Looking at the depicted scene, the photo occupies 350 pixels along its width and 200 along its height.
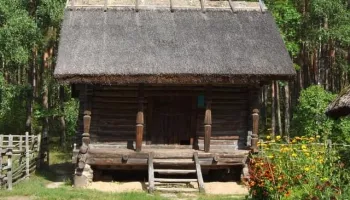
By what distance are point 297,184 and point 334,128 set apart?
1290cm

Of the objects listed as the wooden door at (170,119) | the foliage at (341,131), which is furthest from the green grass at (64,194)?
the foliage at (341,131)

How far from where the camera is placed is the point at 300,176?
391 inches

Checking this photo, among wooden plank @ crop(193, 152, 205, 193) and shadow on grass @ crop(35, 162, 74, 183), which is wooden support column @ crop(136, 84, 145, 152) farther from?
shadow on grass @ crop(35, 162, 74, 183)

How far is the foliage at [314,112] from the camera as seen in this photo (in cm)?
2233

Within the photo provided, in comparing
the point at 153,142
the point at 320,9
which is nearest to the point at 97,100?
the point at 153,142

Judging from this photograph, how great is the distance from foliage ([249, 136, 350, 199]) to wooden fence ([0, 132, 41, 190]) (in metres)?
7.06

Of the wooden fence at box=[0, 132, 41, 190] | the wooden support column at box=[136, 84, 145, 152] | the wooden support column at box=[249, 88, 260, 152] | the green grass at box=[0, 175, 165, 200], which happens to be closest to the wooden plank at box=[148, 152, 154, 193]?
the green grass at box=[0, 175, 165, 200]

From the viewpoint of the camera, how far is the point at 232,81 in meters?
15.6

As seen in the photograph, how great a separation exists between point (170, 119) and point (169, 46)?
8.01 ft

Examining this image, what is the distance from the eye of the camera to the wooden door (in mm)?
17203

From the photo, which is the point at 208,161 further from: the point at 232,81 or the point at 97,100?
the point at 97,100

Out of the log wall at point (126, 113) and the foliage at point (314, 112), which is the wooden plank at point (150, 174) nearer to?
the log wall at point (126, 113)

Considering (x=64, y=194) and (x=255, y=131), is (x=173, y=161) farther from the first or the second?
(x=64, y=194)

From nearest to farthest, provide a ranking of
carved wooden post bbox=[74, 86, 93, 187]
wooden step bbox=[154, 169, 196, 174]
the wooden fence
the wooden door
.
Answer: the wooden fence < carved wooden post bbox=[74, 86, 93, 187] < wooden step bbox=[154, 169, 196, 174] < the wooden door
